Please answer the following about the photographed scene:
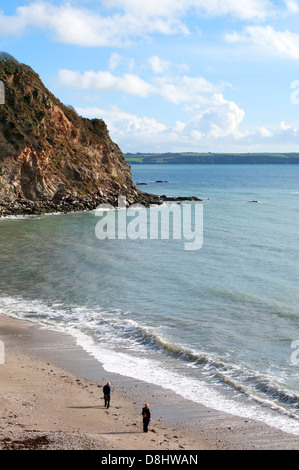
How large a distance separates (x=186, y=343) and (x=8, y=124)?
4571cm

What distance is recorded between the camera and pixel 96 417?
14.1m

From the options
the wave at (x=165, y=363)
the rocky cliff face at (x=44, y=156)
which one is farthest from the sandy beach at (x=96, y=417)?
the rocky cliff face at (x=44, y=156)

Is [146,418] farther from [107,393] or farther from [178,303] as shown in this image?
[178,303]

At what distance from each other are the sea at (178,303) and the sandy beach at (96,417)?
2.54ft

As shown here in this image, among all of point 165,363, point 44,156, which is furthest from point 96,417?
point 44,156

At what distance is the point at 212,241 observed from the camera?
4391cm

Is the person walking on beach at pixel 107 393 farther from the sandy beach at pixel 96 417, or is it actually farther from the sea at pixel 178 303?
the sea at pixel 178 303

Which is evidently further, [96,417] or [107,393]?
[107,393]

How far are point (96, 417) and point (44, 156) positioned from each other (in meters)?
49.8

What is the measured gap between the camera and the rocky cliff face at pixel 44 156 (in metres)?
56.8

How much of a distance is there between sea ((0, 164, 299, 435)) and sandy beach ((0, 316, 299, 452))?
0.77 metres

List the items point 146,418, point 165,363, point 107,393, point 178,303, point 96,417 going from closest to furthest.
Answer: point 146,418 < point 96,417 < point 107,393 < point 165,363 < point 178,303

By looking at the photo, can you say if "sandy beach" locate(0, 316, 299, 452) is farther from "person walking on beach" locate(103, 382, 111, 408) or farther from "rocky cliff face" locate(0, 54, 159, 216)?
"rocky cliff face" locate(0, 54, 159, 216)
